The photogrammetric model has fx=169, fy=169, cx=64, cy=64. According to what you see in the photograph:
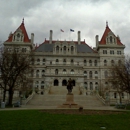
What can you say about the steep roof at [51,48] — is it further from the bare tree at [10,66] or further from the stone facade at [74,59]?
the bare tree at [10,66]

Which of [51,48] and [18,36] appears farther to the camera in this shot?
[51,48]

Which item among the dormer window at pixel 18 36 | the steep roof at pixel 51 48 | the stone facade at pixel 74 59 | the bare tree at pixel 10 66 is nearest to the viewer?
the bare tree at pixel 10 66

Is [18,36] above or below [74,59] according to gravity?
above

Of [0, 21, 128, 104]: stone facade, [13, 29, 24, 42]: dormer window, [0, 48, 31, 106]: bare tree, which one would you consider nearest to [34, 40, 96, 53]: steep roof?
[0, 21, 128, 104]: stone facade

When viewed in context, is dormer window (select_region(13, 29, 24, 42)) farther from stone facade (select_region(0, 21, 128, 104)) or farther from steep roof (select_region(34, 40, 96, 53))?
steep roof (select_region(34, 40, 96, 53))
